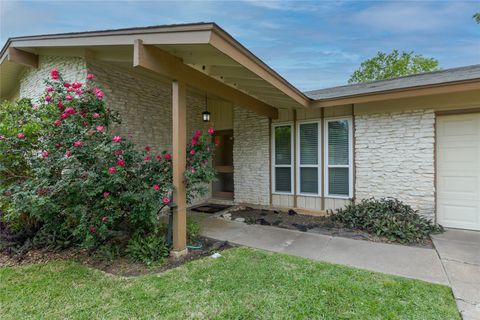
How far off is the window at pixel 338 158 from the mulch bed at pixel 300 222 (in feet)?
2.48

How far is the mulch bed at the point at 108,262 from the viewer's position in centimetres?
319

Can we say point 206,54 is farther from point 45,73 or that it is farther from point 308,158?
point 45,73

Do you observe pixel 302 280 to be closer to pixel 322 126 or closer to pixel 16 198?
pixel 16 198

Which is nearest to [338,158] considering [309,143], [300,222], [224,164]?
[309,143]

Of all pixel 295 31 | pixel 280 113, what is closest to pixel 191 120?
pixel 280 113

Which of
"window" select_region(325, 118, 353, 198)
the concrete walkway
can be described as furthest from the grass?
"window" select_region(325, 118, 353, 198)

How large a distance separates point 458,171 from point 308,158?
9.65ft

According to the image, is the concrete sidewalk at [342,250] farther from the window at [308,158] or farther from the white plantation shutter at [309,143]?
the white plantation shutter at [309,143]

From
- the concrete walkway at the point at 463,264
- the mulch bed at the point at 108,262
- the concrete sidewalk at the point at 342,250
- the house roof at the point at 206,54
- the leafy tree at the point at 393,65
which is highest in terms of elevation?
the leafy tree at the point at 393,65

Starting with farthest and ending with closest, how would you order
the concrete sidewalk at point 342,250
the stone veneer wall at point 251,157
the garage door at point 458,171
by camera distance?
the stone veneer wall at point 251,157 → the garage door at point 458,171 → the concrete sidewalk at point 342,250

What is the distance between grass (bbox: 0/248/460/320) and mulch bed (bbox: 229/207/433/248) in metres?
1.54

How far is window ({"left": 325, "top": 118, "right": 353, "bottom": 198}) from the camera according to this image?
5676 millimetres

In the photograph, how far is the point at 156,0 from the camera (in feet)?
21.7

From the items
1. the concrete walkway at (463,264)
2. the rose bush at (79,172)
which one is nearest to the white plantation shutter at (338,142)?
the concrete walkway at (463,264)
